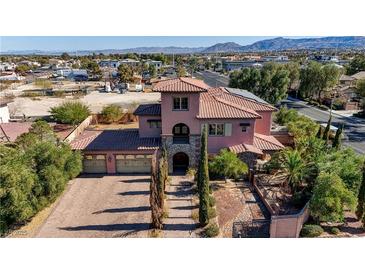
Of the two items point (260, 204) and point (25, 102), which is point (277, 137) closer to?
point (260, 204)

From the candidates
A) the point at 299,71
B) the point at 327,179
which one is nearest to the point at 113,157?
the point at 327,179

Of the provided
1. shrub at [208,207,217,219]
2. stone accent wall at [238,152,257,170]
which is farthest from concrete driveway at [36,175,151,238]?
stone accent wall at [238,152,257,170]

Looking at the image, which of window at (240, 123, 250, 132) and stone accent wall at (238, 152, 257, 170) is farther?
window at (240, 123, 250, 132)

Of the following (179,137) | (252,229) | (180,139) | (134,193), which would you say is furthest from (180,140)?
(252,229)

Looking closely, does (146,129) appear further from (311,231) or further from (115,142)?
(311,231)

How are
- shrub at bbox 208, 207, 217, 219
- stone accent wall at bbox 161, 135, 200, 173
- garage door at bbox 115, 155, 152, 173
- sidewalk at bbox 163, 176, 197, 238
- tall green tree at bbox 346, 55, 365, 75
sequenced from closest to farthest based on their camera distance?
sidewalk at bbox 163, 176, 197, 238 < shrub at bbox 208, 207, 217, 219 < stone accent wall at bbox 161, 135, 200, 173 < garage door at bbox 115, 155, 152, 173 < tall green tree at bbox 346, 55, 365, 75

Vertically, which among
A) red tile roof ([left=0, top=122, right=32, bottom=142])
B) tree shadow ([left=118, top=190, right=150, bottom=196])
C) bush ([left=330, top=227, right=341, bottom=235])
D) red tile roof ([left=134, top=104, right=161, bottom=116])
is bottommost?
tree shadow ([left=118, top=190, right=150, bottom=196])

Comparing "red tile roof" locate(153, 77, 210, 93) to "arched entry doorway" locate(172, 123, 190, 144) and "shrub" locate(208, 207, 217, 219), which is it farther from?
"shrub" locate(208, 207, 217, 219)

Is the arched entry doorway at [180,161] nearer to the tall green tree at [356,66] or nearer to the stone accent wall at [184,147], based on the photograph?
the stone accent wall at [184,147]
